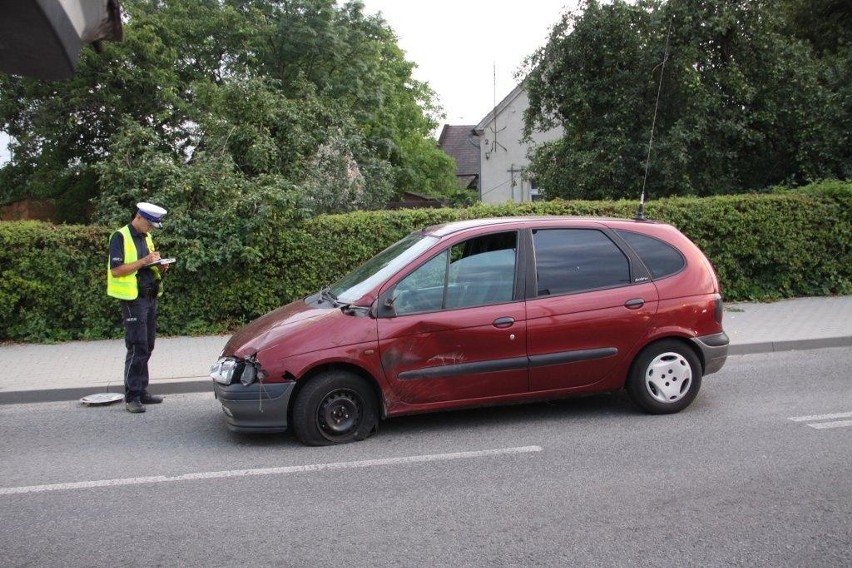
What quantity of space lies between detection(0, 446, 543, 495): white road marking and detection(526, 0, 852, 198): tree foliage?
9.72 m

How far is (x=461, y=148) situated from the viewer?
5369cm

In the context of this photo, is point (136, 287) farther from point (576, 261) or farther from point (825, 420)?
point (825, 420)

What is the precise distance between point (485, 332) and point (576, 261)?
1.07 meters

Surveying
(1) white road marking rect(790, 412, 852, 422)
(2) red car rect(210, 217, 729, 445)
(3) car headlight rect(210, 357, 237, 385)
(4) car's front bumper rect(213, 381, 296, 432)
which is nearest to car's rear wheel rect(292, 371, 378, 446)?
(2) red car rect(210, 217, 729, 445)

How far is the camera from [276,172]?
1347cm

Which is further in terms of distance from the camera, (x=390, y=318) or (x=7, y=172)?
(x=7, y=172)

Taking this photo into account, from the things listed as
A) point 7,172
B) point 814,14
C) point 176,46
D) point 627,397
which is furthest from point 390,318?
point 7,172

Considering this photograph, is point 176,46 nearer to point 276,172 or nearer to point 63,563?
point 276,172

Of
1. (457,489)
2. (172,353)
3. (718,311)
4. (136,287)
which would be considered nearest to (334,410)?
(457,489)

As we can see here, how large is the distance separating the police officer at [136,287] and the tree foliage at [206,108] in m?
3.58

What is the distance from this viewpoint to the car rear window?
6.67 m

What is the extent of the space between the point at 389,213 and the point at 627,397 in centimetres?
518

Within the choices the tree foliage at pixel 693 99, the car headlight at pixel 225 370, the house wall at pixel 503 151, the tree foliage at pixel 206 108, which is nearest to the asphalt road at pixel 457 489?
the car headlight at pixel 225 370

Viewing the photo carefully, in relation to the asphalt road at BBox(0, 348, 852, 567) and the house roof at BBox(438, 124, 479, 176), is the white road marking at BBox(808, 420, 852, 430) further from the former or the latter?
the house roof at BBox(438, 124, 479, 176)
